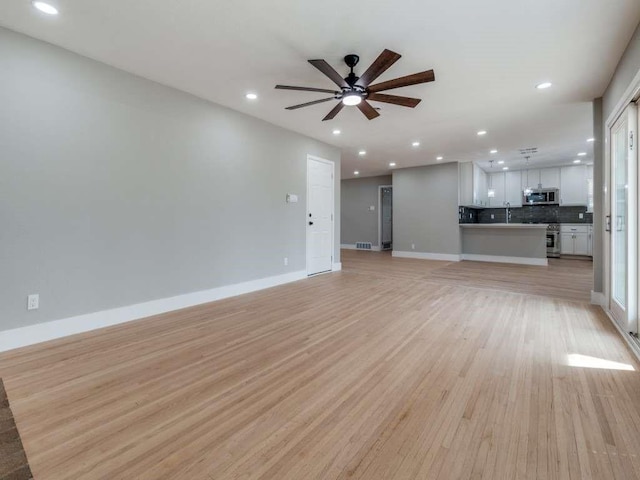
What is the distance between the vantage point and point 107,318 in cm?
322

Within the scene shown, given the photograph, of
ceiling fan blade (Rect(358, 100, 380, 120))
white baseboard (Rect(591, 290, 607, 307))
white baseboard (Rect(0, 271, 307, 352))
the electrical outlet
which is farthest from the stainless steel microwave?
the electrical outlet

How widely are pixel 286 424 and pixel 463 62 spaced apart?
141 inches

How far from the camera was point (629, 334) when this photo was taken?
281 cm

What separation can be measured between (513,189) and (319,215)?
23.0 feet

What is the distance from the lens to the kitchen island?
24.8ft

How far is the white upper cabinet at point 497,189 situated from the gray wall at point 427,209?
2.54 meters

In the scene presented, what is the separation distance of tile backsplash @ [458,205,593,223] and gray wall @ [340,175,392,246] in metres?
2.78

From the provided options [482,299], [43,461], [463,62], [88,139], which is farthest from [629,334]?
[88,139]

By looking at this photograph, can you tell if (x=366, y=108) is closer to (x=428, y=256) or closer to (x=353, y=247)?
(x=428, y=256)

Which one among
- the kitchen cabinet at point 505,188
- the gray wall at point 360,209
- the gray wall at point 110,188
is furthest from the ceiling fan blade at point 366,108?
the kitchen cabinet at point 505,188

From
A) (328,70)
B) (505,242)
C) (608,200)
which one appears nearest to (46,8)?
(328,70)

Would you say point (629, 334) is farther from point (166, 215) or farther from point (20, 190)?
point (20, 190)

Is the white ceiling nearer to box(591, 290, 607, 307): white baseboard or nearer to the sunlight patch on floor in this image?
box(591, 290, 607, 307): white baseboard

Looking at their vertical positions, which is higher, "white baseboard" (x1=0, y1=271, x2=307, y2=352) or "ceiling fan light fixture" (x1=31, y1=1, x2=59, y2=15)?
"ceiling fan light fixture" (x1=31, y1=1, x2=59, y2=15)
